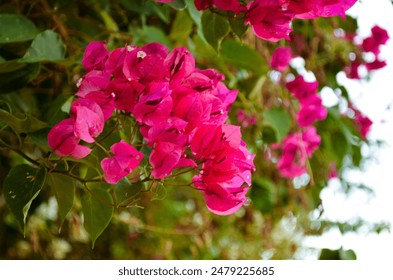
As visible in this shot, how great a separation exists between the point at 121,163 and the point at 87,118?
5cm

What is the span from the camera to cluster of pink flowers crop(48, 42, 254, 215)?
0.48m

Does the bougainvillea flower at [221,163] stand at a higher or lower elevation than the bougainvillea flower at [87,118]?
lower

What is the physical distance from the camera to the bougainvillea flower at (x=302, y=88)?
0.97m

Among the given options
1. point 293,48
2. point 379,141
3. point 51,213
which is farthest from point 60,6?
point 379,141

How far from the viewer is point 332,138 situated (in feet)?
3.90

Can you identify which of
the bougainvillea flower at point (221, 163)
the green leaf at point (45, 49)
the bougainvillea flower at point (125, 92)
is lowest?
the green leaf at point (45, 49)

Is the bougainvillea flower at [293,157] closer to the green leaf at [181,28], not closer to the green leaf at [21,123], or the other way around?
the green leaf at [181,28]

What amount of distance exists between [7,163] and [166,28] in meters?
0.35

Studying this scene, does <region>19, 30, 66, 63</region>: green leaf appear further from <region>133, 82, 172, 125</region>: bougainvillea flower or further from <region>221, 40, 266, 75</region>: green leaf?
<region>221, 40, 266, 75</region>: green leaf

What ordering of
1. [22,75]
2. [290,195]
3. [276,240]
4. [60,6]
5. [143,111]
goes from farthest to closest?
[276,240], [290,195], [60,6], [22,75], [143,111]

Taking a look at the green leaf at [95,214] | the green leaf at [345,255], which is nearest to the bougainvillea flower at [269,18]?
the green leaf at [95,214]

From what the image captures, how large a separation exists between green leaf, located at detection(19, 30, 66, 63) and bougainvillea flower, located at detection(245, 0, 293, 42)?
24 centimetres

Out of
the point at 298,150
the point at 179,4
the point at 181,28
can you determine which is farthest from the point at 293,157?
the point at 179,4

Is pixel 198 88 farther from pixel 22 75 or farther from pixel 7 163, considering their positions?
pixel 7 163
